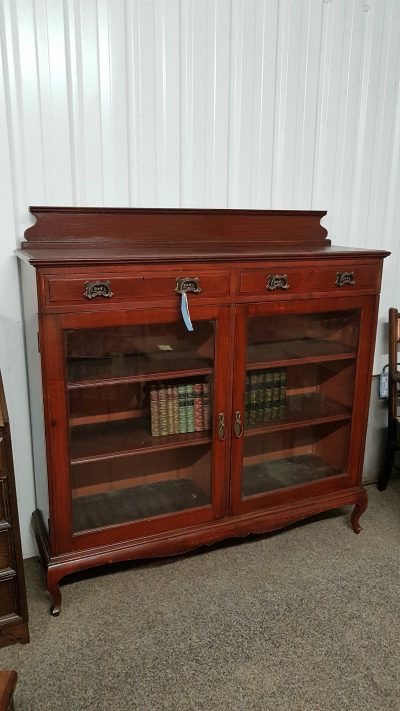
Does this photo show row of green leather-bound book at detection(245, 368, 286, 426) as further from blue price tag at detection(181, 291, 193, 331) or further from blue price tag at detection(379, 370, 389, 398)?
blue price tag at detection(379, 370, 389, 398)

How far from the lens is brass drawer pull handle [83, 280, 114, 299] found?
5.50ft

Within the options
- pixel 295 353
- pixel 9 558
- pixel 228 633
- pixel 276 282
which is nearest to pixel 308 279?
pixel 276 282

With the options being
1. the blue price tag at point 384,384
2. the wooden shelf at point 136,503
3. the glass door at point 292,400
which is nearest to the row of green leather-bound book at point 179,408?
the glass door at point 292,400

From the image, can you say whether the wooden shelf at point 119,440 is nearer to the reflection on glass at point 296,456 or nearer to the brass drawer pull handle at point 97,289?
the reflection on glass at point 296,456

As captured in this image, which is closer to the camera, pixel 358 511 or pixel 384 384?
pixel 358 511

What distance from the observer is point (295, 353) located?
216 cm

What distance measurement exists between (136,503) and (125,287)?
0.82 m

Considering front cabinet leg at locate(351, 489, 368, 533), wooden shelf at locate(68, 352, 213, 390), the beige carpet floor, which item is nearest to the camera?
the beige carpet floor

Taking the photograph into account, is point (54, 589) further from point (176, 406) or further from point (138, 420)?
point (176, 406)

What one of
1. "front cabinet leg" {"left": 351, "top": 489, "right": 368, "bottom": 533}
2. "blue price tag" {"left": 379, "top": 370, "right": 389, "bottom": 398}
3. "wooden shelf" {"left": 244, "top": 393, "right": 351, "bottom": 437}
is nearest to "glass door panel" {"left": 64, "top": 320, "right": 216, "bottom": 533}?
"wooden shelf" {"left": 244, "top": 393, "right": 351, "bottom": 437}

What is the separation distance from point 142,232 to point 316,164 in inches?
34.0

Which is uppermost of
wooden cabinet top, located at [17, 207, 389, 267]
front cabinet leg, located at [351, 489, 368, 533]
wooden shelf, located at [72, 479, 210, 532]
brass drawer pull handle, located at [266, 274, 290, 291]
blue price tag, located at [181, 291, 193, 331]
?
wooden cabinet top, located at [17, 207, 389, 267]

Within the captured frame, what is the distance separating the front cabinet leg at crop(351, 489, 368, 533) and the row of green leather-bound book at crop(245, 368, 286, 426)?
52cm

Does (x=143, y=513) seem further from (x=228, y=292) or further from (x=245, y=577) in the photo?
(x=228, y=292)
